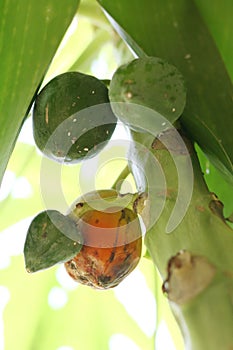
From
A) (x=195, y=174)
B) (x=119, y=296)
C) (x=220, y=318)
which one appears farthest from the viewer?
(x=119, y=296)

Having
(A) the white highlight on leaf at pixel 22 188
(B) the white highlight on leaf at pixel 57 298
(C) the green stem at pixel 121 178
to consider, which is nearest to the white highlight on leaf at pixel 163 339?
(B) the white highlight on leaf at pixel 57 298

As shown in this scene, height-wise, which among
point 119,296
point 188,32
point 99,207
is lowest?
point 119,296

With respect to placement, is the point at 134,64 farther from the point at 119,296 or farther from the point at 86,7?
the point at 119,296

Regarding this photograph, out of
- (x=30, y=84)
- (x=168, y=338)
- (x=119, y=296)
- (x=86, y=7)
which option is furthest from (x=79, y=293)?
(x=30, y=84)

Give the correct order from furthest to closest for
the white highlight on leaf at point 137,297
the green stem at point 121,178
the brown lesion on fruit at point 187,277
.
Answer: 1. the white highlight on leaf at point 137,297
2. the green stem at point 121,178
3. the brown lesion on fruit at point 187,277

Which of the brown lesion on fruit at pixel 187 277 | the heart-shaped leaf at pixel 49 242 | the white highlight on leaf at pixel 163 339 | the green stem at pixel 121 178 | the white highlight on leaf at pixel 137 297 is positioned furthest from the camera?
the white highlight on leaf at pixel 137 297

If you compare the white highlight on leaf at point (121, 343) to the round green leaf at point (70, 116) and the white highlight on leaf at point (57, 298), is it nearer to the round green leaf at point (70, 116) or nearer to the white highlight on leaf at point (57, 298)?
the white highlight on leaf at point (57, 298)

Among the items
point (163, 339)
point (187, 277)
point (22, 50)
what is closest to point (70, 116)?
point (22, 50)
